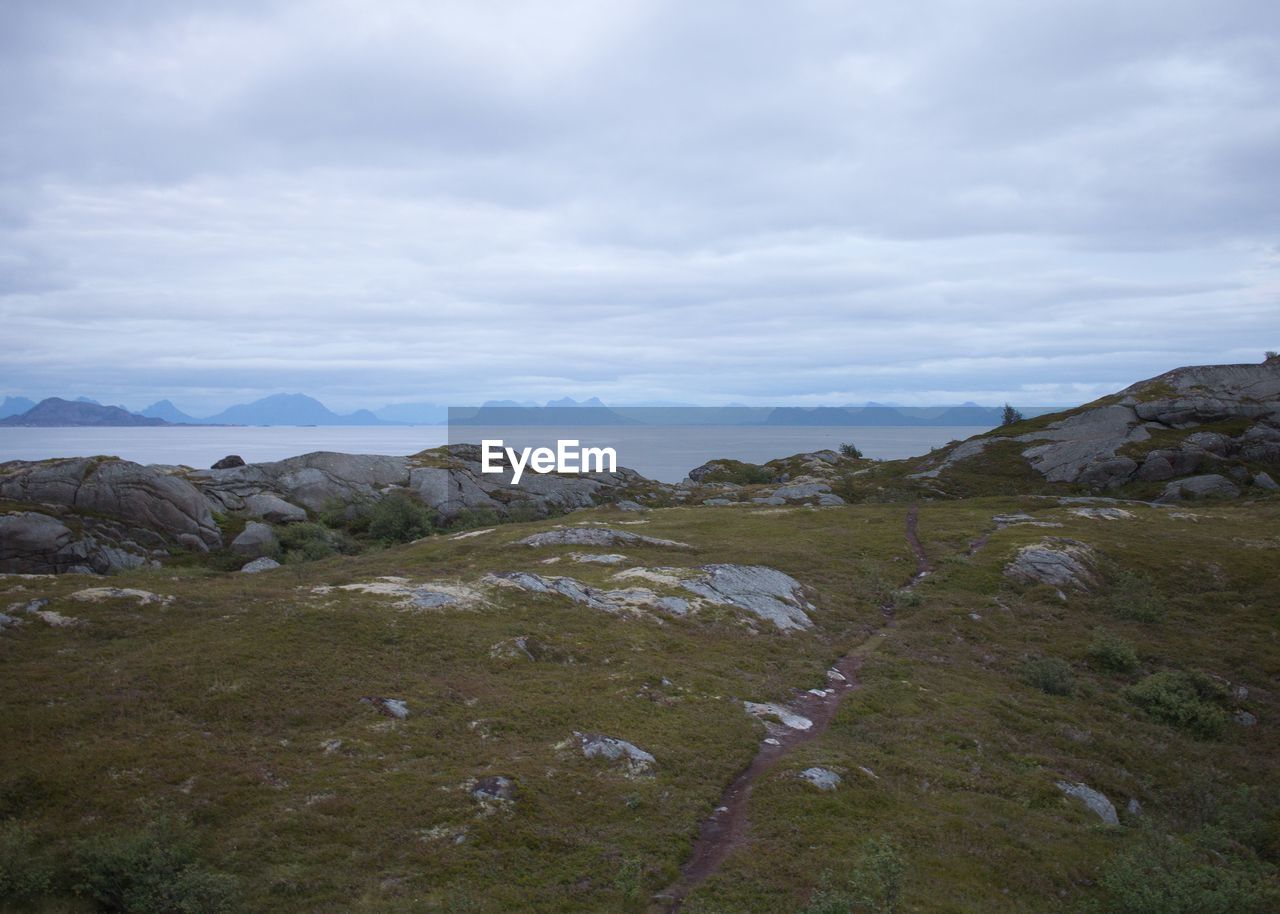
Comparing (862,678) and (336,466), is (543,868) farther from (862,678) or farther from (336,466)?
(336,466)

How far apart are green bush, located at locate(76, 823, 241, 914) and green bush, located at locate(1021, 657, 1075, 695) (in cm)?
3828

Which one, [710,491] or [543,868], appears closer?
[543,868]

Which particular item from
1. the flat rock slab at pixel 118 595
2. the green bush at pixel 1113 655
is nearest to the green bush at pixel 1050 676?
the green bush at pixel 1113 655

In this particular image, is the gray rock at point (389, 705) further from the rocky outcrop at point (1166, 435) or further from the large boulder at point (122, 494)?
the rocky outcrop at point (1166, 435)

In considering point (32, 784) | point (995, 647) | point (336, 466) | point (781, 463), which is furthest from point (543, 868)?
point (781, 463)

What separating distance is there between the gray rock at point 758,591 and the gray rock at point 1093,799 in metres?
17.8

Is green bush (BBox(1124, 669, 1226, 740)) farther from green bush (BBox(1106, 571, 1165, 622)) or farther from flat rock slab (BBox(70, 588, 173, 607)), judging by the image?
flat rock slab (BBox(70, 588, 173, 607))

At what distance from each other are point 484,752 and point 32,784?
40.4 feet

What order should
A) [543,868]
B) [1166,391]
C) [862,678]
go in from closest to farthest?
1. [543,868]
2. [862,678]
3. [1166,391]

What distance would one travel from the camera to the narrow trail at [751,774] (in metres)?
18.7

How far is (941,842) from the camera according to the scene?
2117 cm

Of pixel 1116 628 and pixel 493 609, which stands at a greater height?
pixel 493 609

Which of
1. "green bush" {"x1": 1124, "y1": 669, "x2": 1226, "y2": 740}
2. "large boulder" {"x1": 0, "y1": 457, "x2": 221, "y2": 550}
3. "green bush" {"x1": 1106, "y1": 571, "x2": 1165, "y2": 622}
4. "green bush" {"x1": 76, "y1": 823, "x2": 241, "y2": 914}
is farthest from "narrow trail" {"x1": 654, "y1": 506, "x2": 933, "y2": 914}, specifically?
"large boulder" {"x1": 0, "y1": 457, "x2": 221, "y2": 550}

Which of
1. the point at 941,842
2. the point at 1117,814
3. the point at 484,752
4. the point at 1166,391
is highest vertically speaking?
the point at 1166,391
